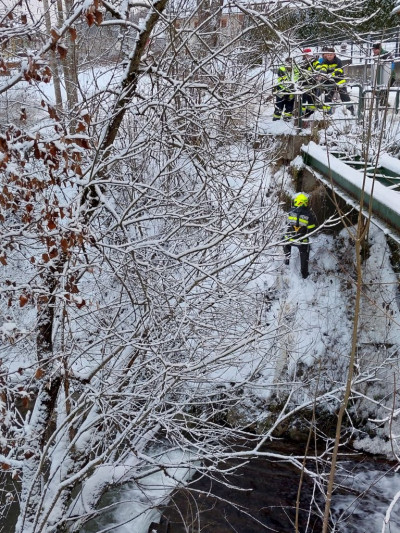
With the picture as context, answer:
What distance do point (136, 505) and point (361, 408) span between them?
4.33 meters

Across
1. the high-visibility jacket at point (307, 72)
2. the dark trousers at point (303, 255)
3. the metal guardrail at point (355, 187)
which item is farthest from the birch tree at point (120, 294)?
the dark trousers at point (303, 255)

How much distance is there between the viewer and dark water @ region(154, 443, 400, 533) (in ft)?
25.0

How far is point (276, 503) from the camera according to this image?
8102 millimetres

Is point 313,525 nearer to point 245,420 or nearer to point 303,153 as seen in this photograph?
point 245,420

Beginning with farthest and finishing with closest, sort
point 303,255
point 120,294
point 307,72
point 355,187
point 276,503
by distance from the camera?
point 303,255, point 355,187, point 276,503, point 307,72, point 120,294

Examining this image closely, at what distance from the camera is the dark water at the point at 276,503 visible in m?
7.62

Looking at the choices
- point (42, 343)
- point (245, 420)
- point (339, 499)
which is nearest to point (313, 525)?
point (339, 499)

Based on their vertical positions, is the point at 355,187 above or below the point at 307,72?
below

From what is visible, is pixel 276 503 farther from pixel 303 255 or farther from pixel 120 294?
pixel 303 255

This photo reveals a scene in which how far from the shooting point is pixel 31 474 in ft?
18.8

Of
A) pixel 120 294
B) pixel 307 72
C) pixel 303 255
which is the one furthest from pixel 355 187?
pixel 120 294

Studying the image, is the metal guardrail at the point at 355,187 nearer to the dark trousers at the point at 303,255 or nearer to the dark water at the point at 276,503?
the dark trousers at the point at 303,255

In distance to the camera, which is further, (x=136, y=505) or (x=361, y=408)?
(x=361, y=408)

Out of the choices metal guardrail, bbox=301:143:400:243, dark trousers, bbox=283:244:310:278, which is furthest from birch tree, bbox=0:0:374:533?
dark trousers, bbox=283:244:310:278
